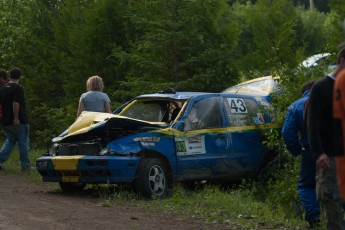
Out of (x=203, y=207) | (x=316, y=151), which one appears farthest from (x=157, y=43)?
(x=316, y=151)

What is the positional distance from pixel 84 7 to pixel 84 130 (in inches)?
373

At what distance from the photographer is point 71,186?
12586 millimetres

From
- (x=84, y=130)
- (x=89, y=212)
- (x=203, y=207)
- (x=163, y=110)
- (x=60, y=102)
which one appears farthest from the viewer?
(x=60, y=102)

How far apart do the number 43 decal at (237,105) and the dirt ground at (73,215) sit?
2708 millimetres

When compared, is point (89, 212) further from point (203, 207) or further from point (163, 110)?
point (163, 110)

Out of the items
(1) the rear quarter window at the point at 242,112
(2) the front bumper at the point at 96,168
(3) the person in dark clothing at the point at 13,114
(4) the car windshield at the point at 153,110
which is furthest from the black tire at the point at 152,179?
(3) the person in dark clothing at the point at 13,114

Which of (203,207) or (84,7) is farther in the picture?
(84,7)

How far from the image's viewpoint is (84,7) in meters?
20.7

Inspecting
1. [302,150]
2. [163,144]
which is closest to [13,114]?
[163,144]

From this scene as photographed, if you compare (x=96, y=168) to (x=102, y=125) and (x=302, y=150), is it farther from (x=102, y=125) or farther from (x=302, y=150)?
(x=302, y=150)

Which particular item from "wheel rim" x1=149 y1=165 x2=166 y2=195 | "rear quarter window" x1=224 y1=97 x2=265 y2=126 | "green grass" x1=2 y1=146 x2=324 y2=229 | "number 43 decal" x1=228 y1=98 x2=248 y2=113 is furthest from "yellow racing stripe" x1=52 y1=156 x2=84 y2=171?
"number 43 decal" x1=228 y1=98 x2=248 y2=113

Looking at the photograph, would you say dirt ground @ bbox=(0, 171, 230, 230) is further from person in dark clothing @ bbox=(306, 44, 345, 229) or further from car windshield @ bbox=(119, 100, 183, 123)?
person in dark clothing @ bbox=(306, 44, 345, 229)

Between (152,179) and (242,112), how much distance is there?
2.33 m

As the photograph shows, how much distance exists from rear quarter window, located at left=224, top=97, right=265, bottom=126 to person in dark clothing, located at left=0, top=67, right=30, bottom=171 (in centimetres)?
401
